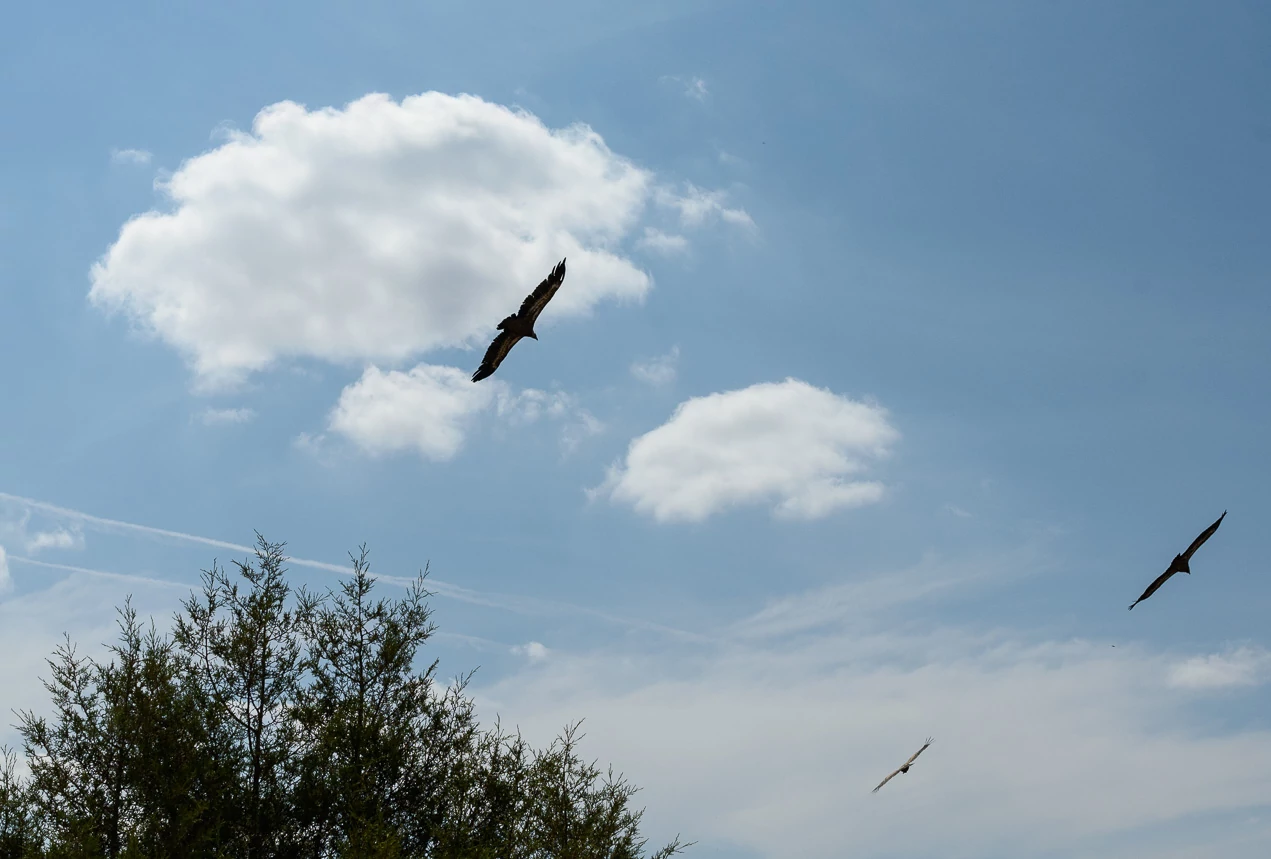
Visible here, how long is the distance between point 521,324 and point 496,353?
24.4 inches

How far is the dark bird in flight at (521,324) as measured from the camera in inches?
573

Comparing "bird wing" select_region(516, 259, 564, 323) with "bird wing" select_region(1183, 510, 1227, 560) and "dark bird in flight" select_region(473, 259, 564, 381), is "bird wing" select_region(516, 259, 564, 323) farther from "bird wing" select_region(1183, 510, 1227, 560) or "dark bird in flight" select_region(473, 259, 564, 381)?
"bird wing" select_region(1183, 510, 1227, 560)

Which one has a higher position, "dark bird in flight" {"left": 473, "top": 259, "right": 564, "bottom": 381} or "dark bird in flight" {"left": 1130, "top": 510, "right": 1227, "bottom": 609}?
"dark bird in flight" {"left": 473, "top": 259, "right": 564, "bottom": 381}

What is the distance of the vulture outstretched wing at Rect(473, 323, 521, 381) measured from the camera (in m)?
14.9

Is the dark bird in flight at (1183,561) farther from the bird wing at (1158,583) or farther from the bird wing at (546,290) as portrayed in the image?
the bird wing at (546,290)

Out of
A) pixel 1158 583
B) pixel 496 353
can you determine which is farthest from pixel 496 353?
pixel 1158 583

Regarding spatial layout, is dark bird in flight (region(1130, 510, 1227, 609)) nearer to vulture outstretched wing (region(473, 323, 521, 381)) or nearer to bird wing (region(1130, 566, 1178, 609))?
bird wing (region(1130, 566, 1178, 609))

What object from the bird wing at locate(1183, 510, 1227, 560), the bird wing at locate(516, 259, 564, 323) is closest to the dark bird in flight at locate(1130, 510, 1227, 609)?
the bird wing at locate(1183, 510, 1227, 560)

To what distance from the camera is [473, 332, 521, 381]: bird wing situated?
14898 mm

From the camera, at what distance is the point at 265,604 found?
24.8 m

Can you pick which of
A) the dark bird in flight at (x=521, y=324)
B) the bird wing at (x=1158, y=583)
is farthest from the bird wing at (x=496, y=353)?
the bird wing at (x=1158, y=583)

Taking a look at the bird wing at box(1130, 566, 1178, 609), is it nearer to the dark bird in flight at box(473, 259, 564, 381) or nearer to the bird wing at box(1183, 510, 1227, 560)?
the bird wing at box(1183, 510, 1227, 560)

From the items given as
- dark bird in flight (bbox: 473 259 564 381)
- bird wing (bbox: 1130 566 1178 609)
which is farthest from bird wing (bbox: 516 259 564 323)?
bird wing (bbox: 1130 566 1178 609)

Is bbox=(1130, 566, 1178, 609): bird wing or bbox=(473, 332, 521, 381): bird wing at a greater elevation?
bbox=(473, 332, 521, 381): bird wing
